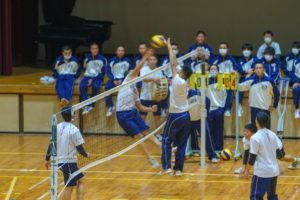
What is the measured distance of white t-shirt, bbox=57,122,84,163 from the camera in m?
10.2

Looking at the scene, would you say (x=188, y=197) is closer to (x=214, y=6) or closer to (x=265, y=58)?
(x=265, y=58)

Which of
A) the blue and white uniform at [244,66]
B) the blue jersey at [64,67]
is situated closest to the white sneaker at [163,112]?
the blue and white uniform at [244,66]

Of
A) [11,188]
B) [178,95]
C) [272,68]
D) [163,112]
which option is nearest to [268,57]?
[272,68]

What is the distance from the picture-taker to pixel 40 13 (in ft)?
76.7

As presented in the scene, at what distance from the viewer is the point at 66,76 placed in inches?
667

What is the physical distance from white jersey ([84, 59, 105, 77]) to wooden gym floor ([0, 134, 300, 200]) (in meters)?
2.79

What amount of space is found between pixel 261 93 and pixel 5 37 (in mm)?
8415

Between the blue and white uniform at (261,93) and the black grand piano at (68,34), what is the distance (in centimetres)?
741

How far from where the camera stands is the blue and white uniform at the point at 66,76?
16.9 metres

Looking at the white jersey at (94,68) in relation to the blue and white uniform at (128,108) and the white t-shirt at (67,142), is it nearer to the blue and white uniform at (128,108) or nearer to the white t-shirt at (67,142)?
the blue and white uniform at (128,108)

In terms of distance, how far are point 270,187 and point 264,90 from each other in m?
4.88

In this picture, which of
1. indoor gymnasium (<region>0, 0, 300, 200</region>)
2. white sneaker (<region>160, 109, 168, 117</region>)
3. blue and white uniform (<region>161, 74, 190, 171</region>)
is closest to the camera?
indoor gymnasium (<region>0, 0, 300, 200</region>)

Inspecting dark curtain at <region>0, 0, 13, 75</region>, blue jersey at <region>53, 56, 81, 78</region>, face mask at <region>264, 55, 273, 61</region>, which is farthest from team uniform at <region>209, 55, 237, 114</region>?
→ dark curtain at <region>0, 0, 13, 75</region>

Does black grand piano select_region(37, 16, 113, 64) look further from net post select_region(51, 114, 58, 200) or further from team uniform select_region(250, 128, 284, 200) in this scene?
team uniform select_region(250, 128, 284, 200)
